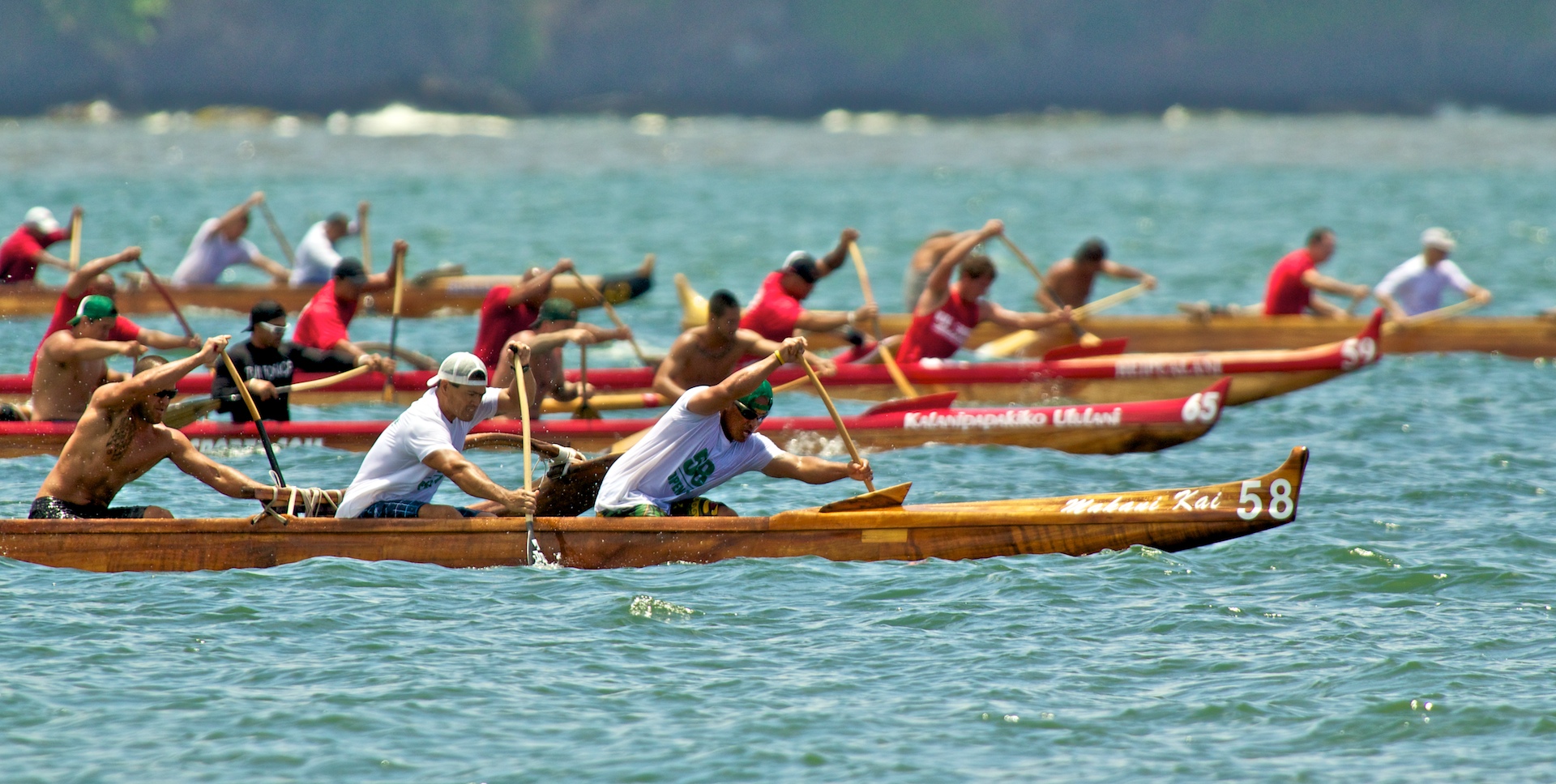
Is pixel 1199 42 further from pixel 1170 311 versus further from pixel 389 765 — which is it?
pixel 389 765

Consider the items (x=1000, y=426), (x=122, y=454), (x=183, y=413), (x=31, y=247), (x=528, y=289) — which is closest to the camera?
(x=122, y=454)

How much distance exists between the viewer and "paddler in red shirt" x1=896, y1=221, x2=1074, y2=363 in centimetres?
1788

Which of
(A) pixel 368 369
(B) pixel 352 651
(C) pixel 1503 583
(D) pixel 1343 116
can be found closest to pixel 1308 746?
(C) pixel 1503 583

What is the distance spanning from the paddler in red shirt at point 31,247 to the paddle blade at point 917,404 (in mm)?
11497

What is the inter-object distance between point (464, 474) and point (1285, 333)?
13.5 m

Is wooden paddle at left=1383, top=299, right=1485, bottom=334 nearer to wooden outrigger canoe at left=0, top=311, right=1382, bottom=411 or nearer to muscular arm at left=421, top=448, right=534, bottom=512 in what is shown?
wooden outrigger canoe at left=0, top=311, right=1382, bottom=411

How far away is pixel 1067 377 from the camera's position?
18312mm

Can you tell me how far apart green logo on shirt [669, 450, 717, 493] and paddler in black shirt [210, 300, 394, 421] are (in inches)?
171

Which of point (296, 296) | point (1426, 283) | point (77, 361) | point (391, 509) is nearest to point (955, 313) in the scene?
point (1426, 283)

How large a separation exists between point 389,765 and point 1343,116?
93915mm

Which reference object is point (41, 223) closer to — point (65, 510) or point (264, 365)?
point (264, 365)

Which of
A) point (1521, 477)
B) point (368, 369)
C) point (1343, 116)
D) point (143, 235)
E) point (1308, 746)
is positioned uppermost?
point (1343, 116)

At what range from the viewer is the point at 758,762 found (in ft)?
28.0

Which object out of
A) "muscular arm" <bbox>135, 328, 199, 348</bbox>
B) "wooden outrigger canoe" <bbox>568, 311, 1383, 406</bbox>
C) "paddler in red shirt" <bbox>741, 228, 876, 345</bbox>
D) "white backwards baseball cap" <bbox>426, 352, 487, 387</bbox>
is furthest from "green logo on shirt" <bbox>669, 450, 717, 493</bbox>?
"muscular arm" <bbox>135, 328, 199, 348</bbox>
